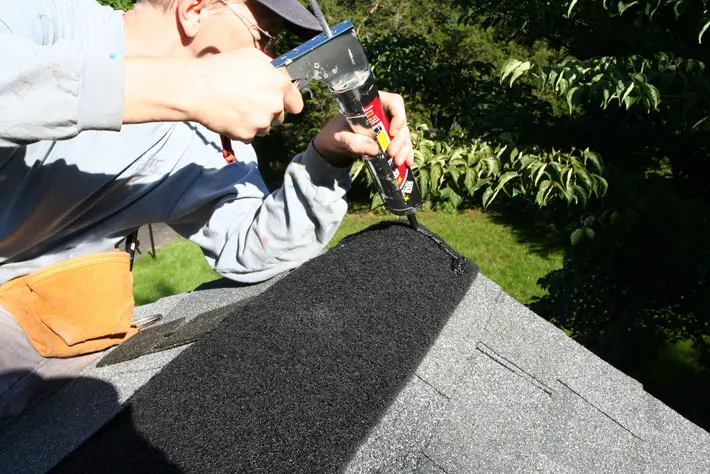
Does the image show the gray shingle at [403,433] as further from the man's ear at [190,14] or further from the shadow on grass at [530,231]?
the shadow on grass at [530,231]

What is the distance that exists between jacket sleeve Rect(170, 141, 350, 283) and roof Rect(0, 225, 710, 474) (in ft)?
0.70

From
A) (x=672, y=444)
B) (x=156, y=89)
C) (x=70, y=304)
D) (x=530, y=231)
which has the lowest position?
(x=530, y=231)

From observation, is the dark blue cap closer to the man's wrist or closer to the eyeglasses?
the eyeglasses

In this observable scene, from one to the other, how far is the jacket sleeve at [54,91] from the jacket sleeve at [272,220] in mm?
985

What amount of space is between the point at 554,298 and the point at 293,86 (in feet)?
8.70

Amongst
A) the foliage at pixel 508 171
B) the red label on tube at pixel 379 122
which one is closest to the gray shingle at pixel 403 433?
the red label on tube at pixel 379 122

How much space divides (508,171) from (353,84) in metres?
1.38

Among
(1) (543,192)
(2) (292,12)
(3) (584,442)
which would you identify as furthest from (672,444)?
(2) (292,12)

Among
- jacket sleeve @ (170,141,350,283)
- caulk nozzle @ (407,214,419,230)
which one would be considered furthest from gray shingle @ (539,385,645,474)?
jacket sleeve @ (170,141,350,283)

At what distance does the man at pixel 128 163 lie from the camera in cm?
119

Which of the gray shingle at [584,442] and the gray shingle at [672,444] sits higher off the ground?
the gray shingle at [584,442]

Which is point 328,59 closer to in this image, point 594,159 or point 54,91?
point 54,91

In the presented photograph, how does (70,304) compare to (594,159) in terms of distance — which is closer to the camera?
(70,304)

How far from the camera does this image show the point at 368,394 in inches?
56.6
